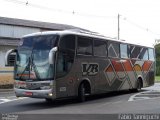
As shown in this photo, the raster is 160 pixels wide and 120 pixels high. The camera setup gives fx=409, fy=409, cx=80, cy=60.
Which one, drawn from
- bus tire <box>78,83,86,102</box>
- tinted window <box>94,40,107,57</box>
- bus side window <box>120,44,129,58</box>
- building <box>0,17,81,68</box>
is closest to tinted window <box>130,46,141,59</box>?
bus side window <box>120,44,129,58</box>

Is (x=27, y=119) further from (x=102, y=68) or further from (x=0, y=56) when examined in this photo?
(x=0, y=56)

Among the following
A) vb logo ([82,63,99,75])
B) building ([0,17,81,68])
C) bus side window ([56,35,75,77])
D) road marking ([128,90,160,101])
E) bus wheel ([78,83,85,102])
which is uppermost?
building ([0,17,81,68])

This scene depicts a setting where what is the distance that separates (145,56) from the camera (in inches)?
1117

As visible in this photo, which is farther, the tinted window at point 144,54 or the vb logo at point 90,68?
the tinted window at point 144,54

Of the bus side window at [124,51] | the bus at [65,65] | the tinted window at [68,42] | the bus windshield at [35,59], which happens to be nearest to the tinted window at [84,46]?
the bus at [65,65]

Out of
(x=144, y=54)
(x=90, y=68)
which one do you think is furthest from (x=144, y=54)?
(x=90, y=68)

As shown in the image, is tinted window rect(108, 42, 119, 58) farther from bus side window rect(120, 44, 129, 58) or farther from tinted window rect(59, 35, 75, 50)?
tinted window rect(59, 35, 75, 50)

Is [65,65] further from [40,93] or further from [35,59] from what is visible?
[40,93]

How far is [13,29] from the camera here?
143 feet

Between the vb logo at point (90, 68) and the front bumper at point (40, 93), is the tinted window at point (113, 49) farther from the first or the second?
the front bumper at point (40, 93)

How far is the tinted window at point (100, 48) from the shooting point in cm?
2129

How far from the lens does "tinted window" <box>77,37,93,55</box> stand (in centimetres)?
1966

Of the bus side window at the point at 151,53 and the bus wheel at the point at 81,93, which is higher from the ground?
the bus side window at the point at 151,53

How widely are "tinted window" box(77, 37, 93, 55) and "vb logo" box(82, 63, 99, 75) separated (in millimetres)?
598
